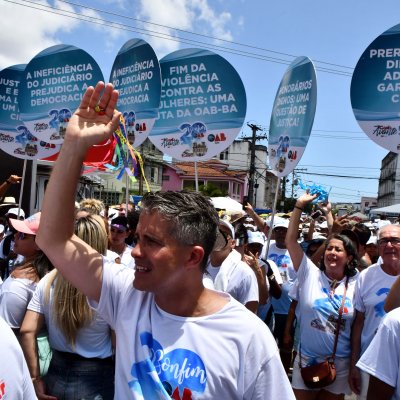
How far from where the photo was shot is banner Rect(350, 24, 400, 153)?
408 centimetres

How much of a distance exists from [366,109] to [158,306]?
3.46m

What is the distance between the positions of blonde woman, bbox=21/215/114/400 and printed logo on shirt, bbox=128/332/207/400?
91 centimetres

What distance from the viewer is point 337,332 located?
335cm

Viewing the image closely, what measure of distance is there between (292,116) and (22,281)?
3586 millimetres

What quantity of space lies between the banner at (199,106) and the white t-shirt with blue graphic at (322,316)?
2.16 m

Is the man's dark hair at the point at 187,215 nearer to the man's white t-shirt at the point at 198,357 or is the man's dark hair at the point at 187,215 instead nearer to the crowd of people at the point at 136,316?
the crowd of people at the point at 136,316

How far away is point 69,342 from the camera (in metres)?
2.33

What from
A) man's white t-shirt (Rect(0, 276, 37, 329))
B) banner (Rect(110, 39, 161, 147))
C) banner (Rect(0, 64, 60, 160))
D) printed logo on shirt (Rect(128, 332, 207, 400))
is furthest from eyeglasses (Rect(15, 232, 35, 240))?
banner (Rect(0, 64, 60, 160))

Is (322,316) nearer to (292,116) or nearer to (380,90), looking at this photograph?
(380,90)

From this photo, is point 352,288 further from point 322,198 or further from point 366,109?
point 366,109

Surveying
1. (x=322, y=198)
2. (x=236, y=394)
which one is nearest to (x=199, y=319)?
(x=236, y=394)

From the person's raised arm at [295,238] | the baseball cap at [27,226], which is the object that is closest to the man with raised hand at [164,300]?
the baseball cap at [27,226]

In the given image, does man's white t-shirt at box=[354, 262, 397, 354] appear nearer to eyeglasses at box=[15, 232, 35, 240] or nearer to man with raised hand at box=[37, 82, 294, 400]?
man with raised hand at box=[37, 82, 294, 400]

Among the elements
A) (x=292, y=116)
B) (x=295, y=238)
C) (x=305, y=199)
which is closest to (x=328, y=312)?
(x=295, y=238)
